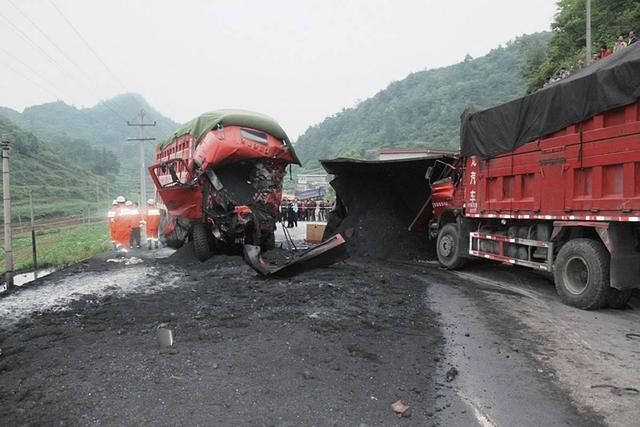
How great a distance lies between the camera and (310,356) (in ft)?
13.5

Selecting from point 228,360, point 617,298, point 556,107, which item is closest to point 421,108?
point 556,107

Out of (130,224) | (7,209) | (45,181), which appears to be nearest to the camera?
(7,209)

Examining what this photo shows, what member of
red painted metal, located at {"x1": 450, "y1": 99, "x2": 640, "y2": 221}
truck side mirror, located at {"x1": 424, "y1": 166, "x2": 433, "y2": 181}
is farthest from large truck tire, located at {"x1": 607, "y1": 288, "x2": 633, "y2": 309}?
truck side mirror, located at {"x1": 424, "y1": 166, "x2": 433, "y2": 181}

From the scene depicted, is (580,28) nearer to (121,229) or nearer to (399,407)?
(121,229)

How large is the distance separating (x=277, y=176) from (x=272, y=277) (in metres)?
3.61

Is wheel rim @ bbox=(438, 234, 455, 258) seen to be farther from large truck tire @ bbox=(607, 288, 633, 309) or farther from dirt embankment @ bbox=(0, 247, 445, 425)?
large truck tire @ bbox=(607, 288, 633, 309)

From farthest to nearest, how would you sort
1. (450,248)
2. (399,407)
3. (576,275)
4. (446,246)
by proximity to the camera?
(446,246)
(450,248)
(576,275)
(399,407)

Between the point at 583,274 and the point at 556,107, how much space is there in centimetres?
224

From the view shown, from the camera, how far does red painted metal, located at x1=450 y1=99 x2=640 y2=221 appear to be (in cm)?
578

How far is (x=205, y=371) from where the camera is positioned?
12.1 feet

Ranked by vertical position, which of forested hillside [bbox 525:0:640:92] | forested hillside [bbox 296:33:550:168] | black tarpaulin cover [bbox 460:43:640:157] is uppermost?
forested hillside [bbox 296:33:550:168]

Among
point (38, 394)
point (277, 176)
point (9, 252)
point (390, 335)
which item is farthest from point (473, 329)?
point (9, 252)

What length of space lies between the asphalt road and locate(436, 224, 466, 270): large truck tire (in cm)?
238

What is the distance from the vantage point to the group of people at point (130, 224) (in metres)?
12.5
